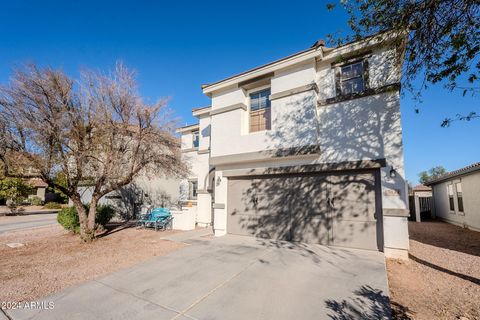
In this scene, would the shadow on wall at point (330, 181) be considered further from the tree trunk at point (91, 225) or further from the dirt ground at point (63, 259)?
the tree trunk at point (91, 225)

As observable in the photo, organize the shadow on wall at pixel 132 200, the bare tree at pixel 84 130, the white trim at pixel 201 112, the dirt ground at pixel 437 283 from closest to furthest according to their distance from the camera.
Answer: the dirt ground at pixel 437 283
the bare tree at pixel 84 130
the white trim at pixel 201 112
the shadow on wall at pixel 132 200

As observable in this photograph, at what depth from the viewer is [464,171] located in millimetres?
12375

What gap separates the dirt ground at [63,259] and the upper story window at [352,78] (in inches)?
325

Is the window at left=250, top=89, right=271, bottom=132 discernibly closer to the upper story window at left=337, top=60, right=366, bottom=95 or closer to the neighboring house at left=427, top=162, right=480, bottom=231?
the upper story window at left=337, top=60, right=366, bottom=95

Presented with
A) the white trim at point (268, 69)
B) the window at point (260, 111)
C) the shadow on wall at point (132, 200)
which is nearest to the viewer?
the white trim at point (268, 69)

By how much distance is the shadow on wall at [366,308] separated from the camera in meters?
3.75

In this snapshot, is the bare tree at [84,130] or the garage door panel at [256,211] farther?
the garage door panel at [256,211]

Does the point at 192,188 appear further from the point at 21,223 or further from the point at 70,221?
the point at 21,223

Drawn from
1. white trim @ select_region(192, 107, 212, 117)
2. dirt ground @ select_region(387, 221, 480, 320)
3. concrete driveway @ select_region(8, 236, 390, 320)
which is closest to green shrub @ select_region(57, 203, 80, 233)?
concrete driveway @ select_region(8, 236, 390, 320)

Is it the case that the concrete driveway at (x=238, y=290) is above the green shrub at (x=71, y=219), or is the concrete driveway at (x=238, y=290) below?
below

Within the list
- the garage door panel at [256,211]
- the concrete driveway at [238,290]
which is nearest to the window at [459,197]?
the concrete driveway at [238,290]

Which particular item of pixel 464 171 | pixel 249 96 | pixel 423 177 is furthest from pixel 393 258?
pixel 423 177

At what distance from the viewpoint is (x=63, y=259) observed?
704 cm

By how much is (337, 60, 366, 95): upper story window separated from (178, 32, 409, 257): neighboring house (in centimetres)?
3
